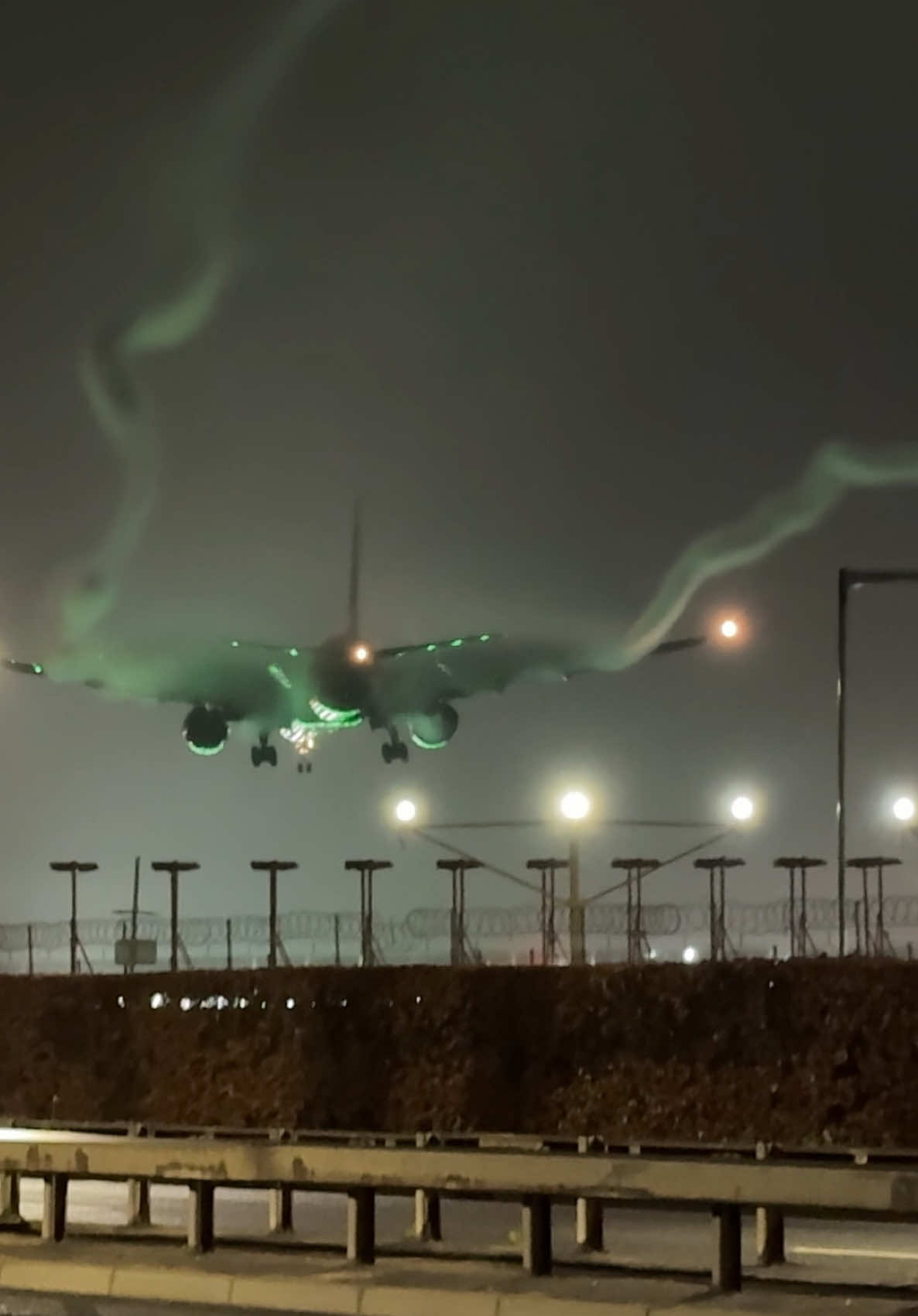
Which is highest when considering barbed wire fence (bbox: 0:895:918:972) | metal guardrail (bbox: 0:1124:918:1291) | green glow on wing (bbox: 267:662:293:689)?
green glow on wing (bbox: 267:662:293:689)

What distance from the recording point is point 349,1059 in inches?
784

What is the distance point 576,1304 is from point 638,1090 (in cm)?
968

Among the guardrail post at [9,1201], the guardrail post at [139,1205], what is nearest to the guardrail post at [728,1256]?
the guardrail post at [139,1205]

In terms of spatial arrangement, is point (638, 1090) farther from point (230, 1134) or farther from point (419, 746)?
point (419, 746)

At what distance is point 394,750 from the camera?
41.3 metres

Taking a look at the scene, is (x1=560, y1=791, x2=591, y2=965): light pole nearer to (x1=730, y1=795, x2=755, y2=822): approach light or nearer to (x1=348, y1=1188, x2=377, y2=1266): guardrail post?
(x1=730, y1=795, x2=755, y2=822): approach light

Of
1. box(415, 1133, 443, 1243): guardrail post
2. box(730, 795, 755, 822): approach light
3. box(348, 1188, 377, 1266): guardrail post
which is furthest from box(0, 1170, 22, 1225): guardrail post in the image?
box(730, 795, 755, 822): approach light

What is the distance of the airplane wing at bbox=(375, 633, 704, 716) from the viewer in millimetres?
41719

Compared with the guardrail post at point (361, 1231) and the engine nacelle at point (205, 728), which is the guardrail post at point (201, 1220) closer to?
the guardrail post at point (361, 1231)

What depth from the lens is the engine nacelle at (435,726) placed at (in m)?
42.0

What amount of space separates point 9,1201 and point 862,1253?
19.5 feet

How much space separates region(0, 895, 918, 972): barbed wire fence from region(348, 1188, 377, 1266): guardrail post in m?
16.0

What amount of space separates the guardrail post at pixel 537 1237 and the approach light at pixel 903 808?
72.2ft

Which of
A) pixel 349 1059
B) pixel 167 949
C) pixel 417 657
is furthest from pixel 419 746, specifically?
pixel 349 1059
